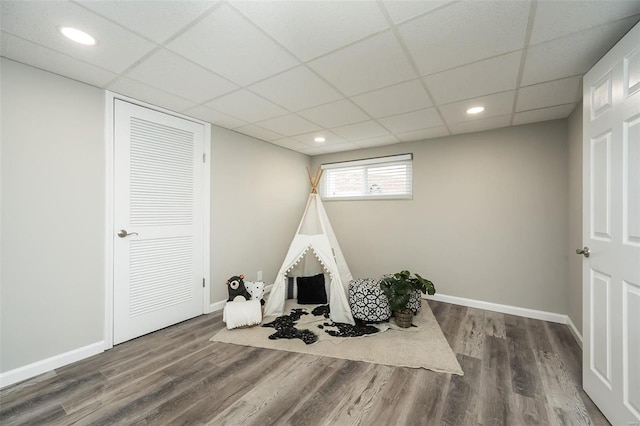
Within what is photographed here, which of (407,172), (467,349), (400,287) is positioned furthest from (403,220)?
(467,349)

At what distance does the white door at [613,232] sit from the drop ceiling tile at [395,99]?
1080 mm

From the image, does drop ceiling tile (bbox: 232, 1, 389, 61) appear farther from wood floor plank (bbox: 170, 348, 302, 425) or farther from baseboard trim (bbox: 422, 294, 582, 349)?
baseboard trim (bbox: 422, 294, 582, 349)

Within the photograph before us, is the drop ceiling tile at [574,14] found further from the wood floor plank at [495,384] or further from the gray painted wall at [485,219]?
the wood floor plank at [495,384]

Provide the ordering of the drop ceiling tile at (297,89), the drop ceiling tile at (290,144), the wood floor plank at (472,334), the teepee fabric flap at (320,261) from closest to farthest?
the drop ceiling tile at (297,89), the wood floor plank at (472,334), the teepee fabric flap at (320,261), the drop ceiling tile at (290,144)

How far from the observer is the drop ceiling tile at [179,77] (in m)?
1.85

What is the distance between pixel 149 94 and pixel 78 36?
0.79m

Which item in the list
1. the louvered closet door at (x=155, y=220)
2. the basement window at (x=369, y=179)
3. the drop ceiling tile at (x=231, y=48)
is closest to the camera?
the drop ceiling tile at (x=231, y=48)

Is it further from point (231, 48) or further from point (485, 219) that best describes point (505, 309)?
point (231, 48)

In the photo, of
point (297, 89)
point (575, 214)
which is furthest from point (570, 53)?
point (297, 89)

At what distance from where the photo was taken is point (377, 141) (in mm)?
3812

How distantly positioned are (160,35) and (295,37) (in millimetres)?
797

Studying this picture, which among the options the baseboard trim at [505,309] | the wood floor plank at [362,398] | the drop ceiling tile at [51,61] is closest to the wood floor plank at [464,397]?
the wood floor plank at [362,398]

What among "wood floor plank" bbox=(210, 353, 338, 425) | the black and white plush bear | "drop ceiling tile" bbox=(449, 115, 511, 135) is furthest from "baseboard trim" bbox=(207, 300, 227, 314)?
"drop ceiling tile" bbox=(449, 115, 511, 135)

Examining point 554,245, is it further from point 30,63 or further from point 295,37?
point 30,63
